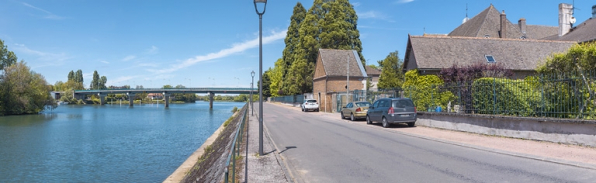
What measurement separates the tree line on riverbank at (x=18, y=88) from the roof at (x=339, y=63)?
2030 inches

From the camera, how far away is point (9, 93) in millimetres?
59438

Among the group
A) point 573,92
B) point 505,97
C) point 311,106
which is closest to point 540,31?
point 311,106

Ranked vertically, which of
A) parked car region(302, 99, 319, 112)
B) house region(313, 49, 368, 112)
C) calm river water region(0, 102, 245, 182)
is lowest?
calm river water region(0, 102, 245, 182)

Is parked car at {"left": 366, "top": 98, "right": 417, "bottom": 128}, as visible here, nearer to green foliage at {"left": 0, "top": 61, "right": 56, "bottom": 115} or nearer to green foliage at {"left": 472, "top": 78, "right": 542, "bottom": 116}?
green foliage at {"left": 472, "top": 78, "right": 542, "bottom": 116}

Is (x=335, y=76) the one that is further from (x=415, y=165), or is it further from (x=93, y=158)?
(x=415, y=165)

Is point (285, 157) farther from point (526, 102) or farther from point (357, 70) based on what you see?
point (357, 70)

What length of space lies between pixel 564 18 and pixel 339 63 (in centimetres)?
2445

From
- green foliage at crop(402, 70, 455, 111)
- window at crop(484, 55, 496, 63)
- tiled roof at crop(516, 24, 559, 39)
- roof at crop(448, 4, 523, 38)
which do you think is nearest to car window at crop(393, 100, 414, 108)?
green foliage at crop(402, 70, 455, 111)

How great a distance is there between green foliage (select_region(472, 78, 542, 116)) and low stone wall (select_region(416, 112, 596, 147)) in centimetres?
55

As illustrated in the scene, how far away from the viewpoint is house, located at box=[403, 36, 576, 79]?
29.0 meters

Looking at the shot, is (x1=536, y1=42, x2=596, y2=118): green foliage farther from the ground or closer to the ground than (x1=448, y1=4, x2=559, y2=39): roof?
closer to the ground

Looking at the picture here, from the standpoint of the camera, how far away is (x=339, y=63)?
4247 centimetres

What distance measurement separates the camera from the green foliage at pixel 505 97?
12.8 meters

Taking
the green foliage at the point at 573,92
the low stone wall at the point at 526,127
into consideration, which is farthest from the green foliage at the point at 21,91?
the green foliage at the point at 573,92
